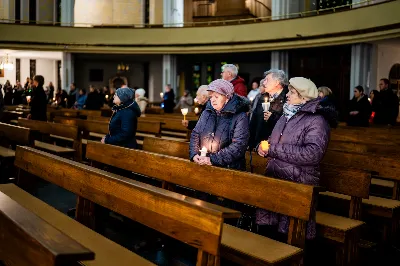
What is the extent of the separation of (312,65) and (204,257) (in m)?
15.6

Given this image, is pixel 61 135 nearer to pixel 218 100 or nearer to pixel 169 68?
pixel 218 100

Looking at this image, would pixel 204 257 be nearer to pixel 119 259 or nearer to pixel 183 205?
pixel 183 205

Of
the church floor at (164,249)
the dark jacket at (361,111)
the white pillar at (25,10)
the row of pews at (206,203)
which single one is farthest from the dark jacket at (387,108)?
the white pillar at (25,10)

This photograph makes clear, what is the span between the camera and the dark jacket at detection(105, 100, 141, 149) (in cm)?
545

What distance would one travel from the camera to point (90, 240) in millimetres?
3156

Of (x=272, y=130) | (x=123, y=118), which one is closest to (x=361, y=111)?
(x=123, y=118)

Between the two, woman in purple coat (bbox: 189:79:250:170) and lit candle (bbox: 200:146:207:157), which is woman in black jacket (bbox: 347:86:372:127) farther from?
lit candle (bbox: 200:146:207:157)

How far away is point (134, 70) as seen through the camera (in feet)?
80.1

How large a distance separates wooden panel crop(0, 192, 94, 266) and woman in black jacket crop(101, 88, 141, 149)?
289 centimetres

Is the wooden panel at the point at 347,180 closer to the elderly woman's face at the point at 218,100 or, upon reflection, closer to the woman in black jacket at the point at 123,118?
the elderly woman's face at the point at 218,100

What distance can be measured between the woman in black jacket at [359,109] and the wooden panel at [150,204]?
5.95 m

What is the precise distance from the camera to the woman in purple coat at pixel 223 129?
12.7 ft

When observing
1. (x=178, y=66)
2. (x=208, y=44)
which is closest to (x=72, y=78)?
(x=178, y=66)

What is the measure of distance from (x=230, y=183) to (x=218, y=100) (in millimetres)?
726
